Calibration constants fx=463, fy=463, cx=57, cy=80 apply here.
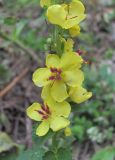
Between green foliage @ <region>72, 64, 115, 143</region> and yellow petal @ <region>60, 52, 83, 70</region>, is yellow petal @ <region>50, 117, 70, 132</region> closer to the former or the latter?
yellow petal @ <region>60, 52, 83, 70</region>

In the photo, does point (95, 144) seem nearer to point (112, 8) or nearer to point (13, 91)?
point (13, 91)

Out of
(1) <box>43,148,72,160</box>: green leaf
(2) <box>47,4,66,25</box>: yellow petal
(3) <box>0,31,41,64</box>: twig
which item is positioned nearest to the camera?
(2) <box>47,4,66,25</box>: yellow petal

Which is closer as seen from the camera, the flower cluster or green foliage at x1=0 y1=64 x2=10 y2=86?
the flower cluster

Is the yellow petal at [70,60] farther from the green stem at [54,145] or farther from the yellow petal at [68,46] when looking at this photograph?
the green stem at [54,145]

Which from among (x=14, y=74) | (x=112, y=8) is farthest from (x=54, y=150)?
(x=112, y=8)

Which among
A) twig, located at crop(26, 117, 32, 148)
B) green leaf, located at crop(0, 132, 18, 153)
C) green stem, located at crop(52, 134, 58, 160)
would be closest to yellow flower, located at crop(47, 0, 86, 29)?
green stem, located at crop(52, 134, 58, 160)

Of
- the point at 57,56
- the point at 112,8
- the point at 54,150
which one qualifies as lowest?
the point at 112,8
